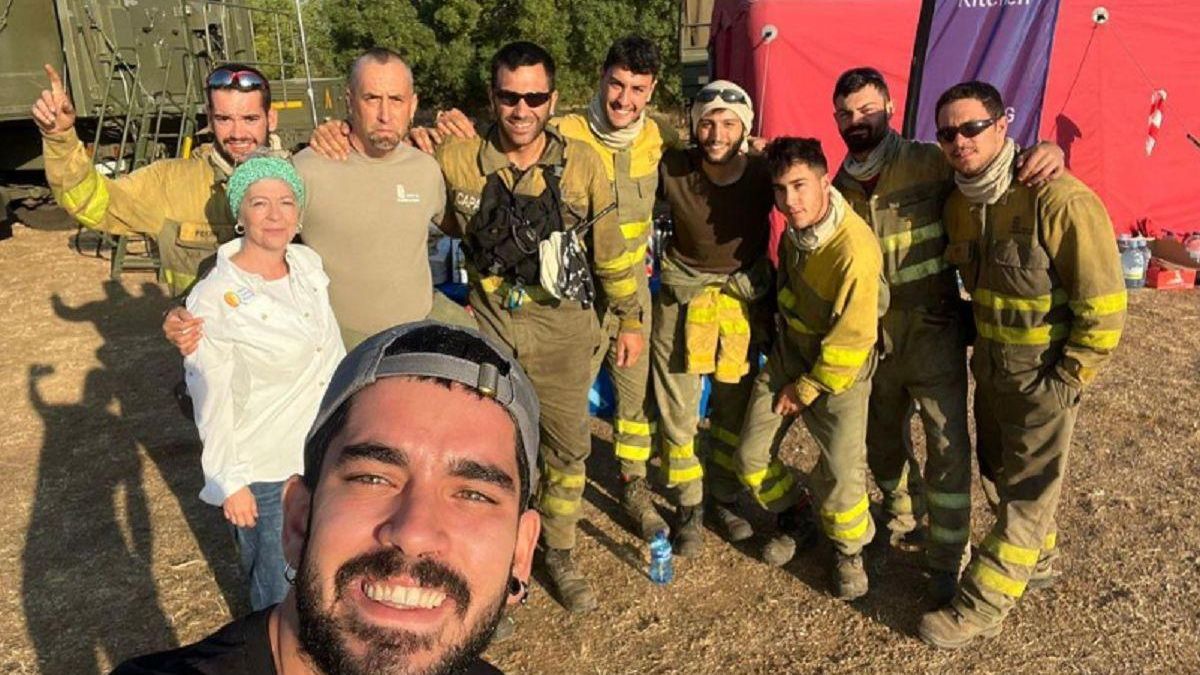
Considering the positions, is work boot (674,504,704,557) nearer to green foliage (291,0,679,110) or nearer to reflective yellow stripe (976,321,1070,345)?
reflective yellow stripe (976,321,1070,345)

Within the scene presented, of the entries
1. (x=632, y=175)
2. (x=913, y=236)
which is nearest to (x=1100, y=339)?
(x=913, y=236)

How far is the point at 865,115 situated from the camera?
11.9ft

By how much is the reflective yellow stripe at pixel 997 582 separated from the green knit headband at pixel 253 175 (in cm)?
303

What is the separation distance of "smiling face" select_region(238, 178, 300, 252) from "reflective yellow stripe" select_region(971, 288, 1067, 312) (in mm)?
2651

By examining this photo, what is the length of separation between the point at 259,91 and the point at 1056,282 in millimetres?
3195

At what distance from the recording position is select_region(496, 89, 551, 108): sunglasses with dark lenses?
343 cm

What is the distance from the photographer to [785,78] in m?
9.13

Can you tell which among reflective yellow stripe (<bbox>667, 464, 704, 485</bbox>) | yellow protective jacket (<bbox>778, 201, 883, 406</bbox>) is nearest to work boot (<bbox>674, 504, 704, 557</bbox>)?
reflective yellow stripe (<bbox>667, 464, 704, 485</bbox>)

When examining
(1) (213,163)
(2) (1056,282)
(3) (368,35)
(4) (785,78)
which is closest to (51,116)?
(1) (213,163)

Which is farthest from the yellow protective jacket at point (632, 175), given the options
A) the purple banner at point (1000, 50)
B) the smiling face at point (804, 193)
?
the purple banner at point (1000, 50)

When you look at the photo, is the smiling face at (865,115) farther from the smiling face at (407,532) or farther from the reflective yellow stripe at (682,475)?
the smiling face at (407,532)

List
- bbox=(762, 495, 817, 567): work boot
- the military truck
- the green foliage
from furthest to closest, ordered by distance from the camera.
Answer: the green foliage
the military truck
bbox=(762, 495, 817, 567): work boot

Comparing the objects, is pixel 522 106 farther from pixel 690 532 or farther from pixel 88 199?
pixel 690 532

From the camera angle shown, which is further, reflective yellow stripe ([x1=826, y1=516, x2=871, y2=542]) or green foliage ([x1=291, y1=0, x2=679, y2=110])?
green foliage ([x1=291, y1=0, x2=679, y2=110])
